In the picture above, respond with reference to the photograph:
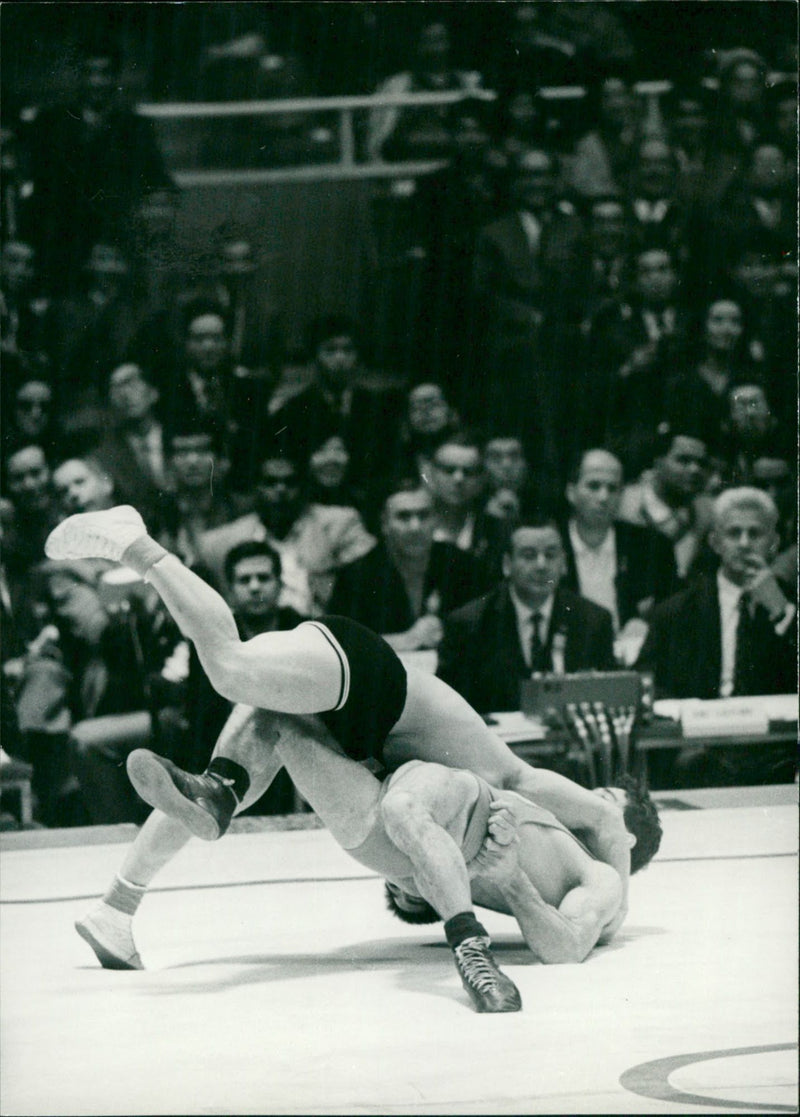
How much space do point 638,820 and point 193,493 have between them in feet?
7.21

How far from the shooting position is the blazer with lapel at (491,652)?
193 inches

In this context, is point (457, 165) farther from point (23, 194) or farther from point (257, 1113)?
point (257, 1113)

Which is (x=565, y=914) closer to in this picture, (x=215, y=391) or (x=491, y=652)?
(x=491, y=652)

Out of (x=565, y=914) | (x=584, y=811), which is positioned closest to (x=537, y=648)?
(x=584, y=811)

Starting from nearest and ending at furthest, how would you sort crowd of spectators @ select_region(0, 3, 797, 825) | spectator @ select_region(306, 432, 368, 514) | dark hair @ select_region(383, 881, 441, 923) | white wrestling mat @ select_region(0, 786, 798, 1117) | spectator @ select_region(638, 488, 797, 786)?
white wrestling mat @ select_region(0, 786, 798, 1117), dark hair @ select_region(383, 881, 441, 923), crowd of spectators @ select_region(0, 3, 797, 825), spectator @ select_region(638, 488, 797, 786), spectator @ select_region(306, 432, 368, 514)

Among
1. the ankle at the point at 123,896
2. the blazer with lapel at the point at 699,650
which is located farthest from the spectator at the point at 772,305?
the ankle at the point at 123,896

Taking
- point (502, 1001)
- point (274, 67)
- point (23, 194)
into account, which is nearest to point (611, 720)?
point (502, 1001)

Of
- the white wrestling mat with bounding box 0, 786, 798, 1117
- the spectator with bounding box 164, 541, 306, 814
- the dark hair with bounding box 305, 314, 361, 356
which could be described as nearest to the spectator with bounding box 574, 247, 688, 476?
the dark hair with bounding box 305, 314, 361, 356

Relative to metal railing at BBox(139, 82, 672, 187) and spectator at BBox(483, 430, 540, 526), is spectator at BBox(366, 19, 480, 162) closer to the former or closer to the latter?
metal railing at BBox(139, 82, 672, 187)

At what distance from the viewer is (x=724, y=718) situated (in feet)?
16.1

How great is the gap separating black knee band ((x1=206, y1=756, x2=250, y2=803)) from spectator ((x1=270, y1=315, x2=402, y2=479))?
2370 millimetres

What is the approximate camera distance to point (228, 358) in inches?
220

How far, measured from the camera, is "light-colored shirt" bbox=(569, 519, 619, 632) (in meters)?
5.28

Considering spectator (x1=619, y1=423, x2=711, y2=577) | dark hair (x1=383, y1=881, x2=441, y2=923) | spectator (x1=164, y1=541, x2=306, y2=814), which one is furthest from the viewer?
spectator (x1=619, y1=423, x2=711, y2=577)
